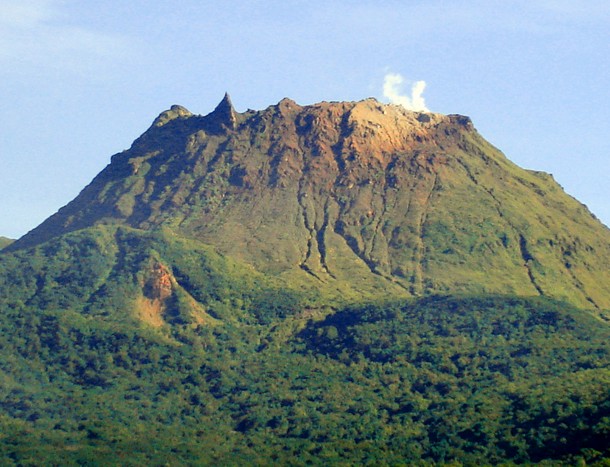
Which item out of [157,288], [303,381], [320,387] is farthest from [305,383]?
[157,288]

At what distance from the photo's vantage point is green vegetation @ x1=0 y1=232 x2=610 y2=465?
144 metres

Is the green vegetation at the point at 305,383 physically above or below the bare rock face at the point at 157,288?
below

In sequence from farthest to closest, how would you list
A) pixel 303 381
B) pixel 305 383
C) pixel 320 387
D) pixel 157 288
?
pixel 157 288, pixel 303 381, pixel 305 383, pixel 320 387

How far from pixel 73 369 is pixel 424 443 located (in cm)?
5245

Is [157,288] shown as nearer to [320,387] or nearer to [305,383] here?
[305,383]

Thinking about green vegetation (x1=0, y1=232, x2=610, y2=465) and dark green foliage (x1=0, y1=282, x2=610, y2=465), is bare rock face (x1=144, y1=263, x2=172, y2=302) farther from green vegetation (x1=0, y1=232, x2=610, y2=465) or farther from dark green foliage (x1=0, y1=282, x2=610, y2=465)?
dark green foliage (x1=0, y1=282, x2=610, y2=465)

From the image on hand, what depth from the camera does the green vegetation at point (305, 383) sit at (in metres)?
144

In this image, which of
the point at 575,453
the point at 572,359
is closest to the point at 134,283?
the point at 572,359

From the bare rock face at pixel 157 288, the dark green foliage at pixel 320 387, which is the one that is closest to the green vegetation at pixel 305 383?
the dark green foliage at pixel 320 387

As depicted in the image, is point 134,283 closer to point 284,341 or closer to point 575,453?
point 284,341

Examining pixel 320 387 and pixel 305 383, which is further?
pixel 305 383

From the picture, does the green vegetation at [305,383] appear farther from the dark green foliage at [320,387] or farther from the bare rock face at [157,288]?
the bare rock face at [157,288]

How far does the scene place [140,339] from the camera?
600ft

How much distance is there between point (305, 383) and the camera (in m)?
174
